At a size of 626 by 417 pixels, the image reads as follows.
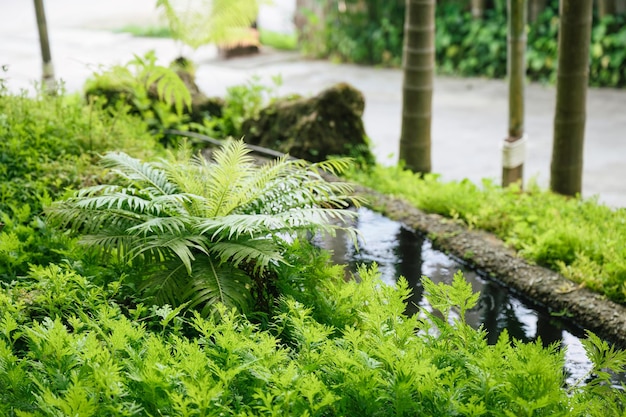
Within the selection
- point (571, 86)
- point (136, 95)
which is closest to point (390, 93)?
point (136, 95)

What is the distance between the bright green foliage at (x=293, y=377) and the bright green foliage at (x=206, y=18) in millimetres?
6310

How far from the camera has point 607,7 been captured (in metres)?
13.0

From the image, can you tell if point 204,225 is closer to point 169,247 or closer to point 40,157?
point 169,247

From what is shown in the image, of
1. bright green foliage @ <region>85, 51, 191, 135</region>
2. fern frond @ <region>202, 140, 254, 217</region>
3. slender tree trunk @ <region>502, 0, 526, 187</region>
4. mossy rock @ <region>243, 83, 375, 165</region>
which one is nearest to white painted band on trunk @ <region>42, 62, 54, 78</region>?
bright green foliage @ <region>85, 51, 191, 135</region>

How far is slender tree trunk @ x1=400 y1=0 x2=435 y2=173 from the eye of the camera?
8000 mm

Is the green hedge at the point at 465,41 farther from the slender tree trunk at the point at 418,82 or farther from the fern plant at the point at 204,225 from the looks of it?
the fern plant at the point at 204,225

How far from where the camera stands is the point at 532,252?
586 cm

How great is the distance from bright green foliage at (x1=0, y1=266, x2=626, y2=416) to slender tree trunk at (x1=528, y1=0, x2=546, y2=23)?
36.5 feet

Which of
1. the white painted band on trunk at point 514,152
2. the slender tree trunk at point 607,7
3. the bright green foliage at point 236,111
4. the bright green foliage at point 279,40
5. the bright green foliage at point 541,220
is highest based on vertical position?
the slender tree trunk at point 607,7

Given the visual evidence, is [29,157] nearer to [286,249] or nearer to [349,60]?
[286,249]

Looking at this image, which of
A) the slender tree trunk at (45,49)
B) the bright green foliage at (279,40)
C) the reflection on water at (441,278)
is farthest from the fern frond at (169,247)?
the bright green foliage at (279,40)

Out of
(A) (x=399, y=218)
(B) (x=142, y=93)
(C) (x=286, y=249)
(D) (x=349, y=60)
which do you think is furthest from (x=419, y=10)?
(D) (x=349, y=60)

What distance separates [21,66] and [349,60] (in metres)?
6.28

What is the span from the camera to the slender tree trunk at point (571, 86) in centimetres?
697
